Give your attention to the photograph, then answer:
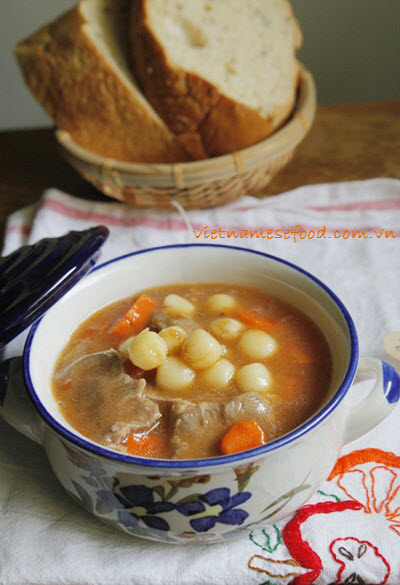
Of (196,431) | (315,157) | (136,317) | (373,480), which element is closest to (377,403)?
(373,480)

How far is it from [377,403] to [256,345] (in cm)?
27

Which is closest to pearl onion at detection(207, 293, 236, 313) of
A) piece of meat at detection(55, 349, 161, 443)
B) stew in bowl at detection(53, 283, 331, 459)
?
stew in bowl at detection(53, 283, 331, 459)

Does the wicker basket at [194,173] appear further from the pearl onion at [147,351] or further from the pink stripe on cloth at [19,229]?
the pearl onion at [147,351]

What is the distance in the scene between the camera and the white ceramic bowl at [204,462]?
39.8 inches

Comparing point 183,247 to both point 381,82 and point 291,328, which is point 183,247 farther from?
point 381,82

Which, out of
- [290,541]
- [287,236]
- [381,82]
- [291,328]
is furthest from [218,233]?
[381,82]

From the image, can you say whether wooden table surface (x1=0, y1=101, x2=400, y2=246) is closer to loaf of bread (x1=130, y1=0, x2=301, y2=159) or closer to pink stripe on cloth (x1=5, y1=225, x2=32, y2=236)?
pink stripe on cloth (x1=5, y1=225, x2=32, y2=236)

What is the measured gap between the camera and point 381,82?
358cm

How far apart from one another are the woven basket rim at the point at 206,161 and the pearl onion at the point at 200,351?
85cm

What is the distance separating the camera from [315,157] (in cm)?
248

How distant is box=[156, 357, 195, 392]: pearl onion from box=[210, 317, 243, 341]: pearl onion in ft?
0.46

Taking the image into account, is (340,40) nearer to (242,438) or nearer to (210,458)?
(242,438)

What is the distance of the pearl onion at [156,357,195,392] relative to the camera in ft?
4.10

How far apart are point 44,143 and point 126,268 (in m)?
1.38
